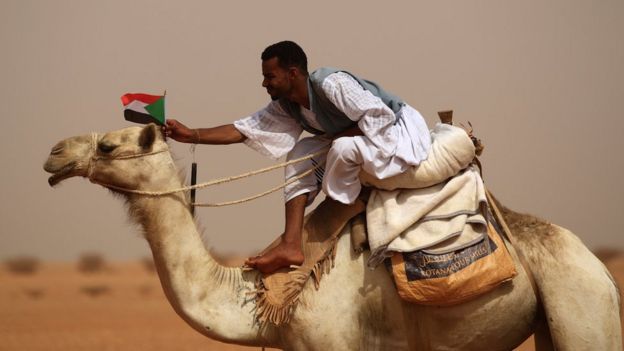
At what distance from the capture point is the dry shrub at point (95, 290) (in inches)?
734

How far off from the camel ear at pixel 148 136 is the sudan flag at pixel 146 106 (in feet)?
0.71

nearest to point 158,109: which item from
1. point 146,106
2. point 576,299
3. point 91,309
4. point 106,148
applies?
point 146,106

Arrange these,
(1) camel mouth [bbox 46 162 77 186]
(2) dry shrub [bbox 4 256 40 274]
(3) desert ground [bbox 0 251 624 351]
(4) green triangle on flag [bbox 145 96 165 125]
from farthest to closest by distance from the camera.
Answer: (2) dry shrub [bbox 4 256 40 274]
(3) desert ground [bbox 0 251 624 351]
(4) green triangle on flag [bbox 145 96 165 125]
(1) camel mouth [bbox 46 162 77 186]

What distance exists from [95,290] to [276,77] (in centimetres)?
1503

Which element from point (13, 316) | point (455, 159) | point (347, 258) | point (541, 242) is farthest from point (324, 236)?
point (13, 316)

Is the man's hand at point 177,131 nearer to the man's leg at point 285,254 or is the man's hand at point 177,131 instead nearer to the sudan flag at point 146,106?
the sudan flag at point 146,106

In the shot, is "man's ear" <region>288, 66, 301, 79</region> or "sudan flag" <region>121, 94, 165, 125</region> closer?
"man's ear" <region>288, 66, 301, 79</region>

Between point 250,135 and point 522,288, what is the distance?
1.85 meters

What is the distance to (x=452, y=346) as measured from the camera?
15.5ft

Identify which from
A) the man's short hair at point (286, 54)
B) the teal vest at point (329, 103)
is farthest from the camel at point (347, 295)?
the man's short hair at point (286, 54)

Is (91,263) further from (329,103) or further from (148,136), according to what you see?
(329,103)

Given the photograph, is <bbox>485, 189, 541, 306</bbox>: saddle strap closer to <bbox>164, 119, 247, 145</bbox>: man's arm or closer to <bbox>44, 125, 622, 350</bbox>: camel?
<bbox>44, 125, 622, 350</bbox>: camel

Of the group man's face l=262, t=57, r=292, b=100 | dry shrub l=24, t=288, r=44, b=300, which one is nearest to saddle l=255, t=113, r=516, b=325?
man's face l=262, t=57, r=292, b=100

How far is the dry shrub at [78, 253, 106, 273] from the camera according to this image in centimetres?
2356
